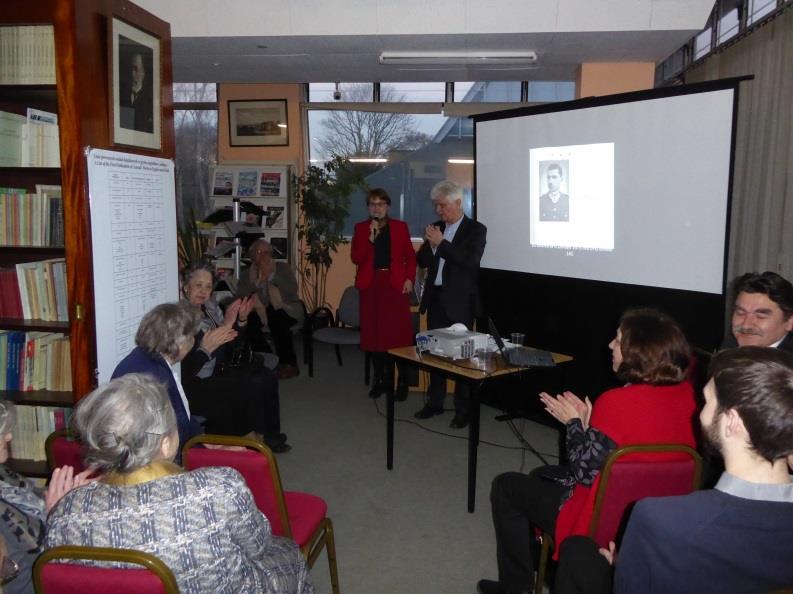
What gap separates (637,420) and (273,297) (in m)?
4.14

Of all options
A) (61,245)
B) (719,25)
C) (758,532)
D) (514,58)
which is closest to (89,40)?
(61,245)

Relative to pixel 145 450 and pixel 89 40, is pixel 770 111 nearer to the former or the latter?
pixel 89 40

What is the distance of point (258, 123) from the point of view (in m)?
7.60

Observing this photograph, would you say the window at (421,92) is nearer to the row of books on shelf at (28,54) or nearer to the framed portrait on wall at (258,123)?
the framed portrait on wall at (258,123)

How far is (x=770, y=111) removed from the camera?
395 centimetres

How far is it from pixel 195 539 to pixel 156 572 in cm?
14

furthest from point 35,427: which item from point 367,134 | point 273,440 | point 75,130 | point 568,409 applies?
point 367,134

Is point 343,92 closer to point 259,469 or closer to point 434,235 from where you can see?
point 434,235

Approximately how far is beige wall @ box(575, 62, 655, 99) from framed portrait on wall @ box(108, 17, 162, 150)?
4.06 meters

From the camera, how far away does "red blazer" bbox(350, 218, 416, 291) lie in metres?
5.10

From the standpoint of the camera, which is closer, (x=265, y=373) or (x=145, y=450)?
(x=145, y=450)

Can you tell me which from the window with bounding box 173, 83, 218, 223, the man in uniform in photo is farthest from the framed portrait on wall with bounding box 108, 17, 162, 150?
the window with bounding box 173, 83, 218, 223

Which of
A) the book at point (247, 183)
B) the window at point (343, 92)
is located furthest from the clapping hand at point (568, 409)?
the window at point (343, 92)

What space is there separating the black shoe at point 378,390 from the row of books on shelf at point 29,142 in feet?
10.2
